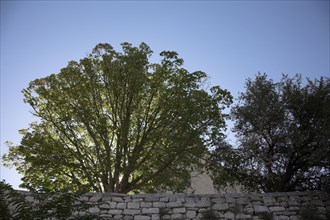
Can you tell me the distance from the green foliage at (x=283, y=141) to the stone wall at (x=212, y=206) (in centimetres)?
177

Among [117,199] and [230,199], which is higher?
[117,199]

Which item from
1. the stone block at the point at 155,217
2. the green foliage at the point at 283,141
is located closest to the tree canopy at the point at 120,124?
the green foliage at the point at 283,141

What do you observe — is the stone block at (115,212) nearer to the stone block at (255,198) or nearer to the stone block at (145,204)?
the stone block at (145,204)

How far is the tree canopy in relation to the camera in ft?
45.1

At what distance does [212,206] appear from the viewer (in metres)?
10.0

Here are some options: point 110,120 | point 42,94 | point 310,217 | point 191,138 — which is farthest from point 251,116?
point 42,94

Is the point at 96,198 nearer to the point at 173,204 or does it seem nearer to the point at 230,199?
the point at 173,204

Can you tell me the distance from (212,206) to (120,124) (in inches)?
270

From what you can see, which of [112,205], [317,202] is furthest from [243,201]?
[112,205]

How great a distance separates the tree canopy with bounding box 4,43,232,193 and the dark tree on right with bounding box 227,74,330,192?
173cm

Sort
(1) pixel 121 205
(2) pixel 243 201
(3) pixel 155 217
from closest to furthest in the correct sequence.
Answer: (3) pixel 155 217, (1) pixel 121 205, (2) pixel 243 201

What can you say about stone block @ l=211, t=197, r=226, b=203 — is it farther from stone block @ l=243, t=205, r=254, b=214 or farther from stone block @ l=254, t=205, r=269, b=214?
stone block @ l=254, t=205, r=269, b=214

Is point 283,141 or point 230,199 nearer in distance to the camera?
point 230,199

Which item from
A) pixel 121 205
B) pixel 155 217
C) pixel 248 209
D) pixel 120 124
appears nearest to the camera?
pixel 155 217
